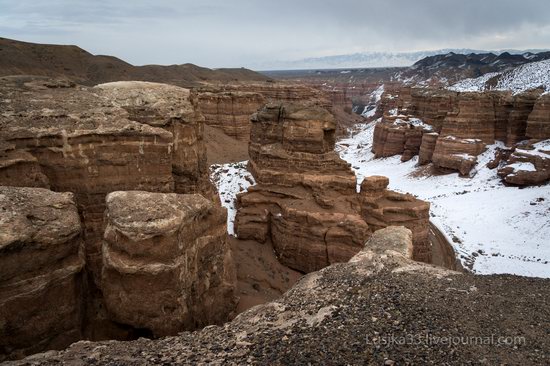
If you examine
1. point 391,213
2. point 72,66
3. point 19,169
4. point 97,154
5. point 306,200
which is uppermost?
point 72,66

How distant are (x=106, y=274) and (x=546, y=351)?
853 cm

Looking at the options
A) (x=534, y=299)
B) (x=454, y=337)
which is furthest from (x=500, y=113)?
(x=454, y=337)

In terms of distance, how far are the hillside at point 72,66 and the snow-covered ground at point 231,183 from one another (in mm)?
34519

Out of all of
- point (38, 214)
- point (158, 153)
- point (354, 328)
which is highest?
point (158, 153)

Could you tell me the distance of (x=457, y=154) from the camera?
35.2 meters

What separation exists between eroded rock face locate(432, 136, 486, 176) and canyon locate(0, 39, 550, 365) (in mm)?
12861

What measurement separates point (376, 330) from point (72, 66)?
209 ft

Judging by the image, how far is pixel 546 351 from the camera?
5.92m

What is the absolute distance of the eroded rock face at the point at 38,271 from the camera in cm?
720

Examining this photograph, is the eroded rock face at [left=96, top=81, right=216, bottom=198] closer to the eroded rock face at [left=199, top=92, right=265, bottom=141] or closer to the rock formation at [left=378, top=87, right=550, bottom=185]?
the eroded rock face at [left=199, top=92, right=265, bottom=141]

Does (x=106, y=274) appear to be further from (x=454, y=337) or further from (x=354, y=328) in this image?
(x=454, y=337)

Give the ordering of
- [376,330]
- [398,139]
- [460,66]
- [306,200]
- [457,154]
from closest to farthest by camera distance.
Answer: [376,330] → [306,200] → [457,154] → [398,139] → [460,66]

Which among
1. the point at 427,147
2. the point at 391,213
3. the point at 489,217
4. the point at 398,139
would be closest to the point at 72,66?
the point at 398,139

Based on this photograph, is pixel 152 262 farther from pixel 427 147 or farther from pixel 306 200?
pixel 427 147
